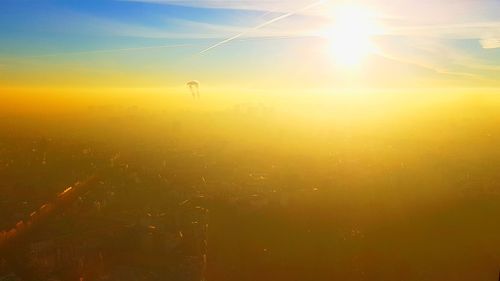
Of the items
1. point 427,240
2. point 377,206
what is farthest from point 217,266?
point 377,206

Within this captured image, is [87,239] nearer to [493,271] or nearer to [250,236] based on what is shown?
[250,236]

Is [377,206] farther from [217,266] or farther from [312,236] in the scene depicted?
[217,266]

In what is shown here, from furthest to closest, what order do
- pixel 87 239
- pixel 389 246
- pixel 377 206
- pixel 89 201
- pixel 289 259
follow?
pixel 377 206 < pixel 89 201 < pixel 389 246 < pixel 289 259 < pixel 87 239

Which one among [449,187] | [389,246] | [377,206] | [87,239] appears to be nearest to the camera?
[87,239]

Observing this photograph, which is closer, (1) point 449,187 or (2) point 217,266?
(2) point 217,266

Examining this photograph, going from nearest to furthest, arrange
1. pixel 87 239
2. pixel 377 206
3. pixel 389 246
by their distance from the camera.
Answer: pixel 87 239 < pixel 389 246 < pixel 377 206

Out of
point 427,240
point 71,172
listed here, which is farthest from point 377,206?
point 71,172

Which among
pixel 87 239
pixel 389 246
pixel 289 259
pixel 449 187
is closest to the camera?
pixel 87 239

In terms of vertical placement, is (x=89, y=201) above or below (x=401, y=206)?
above

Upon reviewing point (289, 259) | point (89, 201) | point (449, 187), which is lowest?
point (449, 187)
